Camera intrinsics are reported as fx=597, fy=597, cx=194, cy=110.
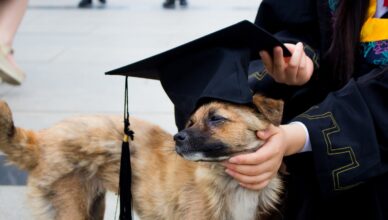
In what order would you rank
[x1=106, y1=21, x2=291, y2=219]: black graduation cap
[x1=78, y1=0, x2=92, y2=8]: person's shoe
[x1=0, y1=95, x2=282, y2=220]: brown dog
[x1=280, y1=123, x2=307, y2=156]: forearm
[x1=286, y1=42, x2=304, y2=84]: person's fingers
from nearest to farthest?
[x1=106, y1=21, x2=291, y2=219]: black graduation cap < [x1=280, y1=123, x2=307, y2=156]: forearm < [x1=286, y1=42, x2=304, y2=84]: person's fingers < [x1=0, y1=95, x2=282, y2=220]: brown dog < [x1=78, y1=0, x2=92, y2=8]: person's shoe

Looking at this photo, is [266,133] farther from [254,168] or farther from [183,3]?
[183,3]

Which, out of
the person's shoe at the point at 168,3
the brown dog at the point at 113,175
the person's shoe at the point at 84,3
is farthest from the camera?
the person's shoe at the point at 84,3

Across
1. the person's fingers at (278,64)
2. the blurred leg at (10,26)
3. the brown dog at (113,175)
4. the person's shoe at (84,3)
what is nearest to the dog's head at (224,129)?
the person's fingers at (278,64)

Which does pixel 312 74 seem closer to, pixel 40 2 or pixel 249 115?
pixel 249 115

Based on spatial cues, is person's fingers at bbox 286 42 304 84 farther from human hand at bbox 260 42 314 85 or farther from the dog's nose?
the dog's nose

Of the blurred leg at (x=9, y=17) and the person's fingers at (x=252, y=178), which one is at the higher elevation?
the person's fingers at (x=252, y=178)

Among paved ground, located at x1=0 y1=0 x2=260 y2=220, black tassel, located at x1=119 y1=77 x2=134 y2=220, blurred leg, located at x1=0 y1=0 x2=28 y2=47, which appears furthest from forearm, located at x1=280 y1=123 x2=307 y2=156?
blurred leg, located at x1=0 y1=0 x2=28 y2=47

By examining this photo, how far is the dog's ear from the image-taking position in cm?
191

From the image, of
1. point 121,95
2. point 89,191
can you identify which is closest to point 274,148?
point 89,191

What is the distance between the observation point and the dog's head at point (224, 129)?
1834mm

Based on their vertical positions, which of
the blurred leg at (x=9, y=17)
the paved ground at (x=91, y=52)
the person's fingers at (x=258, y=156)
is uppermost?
the person's fingers at (x=258, y=156)

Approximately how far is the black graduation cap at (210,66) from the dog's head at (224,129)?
0.06 metres

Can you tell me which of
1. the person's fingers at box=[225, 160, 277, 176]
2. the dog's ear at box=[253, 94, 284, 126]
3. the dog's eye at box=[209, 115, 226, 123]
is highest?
the dog's ear at box=[253, 94, 284, 126]

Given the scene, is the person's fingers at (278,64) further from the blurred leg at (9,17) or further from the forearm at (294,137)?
the blurred leg at (9,17)
